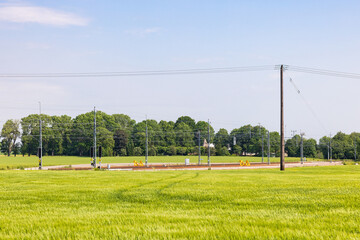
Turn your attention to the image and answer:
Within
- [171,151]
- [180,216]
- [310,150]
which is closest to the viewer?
[180,216]

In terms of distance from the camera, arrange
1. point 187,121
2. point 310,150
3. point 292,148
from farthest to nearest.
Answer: point 187,121 → point 292,148 → point 310,150

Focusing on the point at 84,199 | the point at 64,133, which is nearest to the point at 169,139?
the point at 64,133

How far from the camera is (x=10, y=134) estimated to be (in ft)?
438

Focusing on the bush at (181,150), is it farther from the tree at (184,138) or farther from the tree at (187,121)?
the tree at (187,121)

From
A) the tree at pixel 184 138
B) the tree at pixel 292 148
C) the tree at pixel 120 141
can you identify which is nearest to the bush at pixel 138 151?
the tree at pixel 120 141

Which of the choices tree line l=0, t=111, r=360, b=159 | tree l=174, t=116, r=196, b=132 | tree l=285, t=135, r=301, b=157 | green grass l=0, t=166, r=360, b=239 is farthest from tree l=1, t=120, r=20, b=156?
green grass l=0, t=166, r=360, b=239

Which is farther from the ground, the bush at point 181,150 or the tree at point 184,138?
the tree at point 184,138

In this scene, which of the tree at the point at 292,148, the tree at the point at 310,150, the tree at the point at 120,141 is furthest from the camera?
the tree at the point at 292,148

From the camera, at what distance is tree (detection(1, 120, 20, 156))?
13250 cm

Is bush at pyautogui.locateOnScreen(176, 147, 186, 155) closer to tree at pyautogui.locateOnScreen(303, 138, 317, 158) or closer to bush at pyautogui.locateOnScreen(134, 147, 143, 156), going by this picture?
bush at pyautogui.locateOnScreen(134, 147, 143, 156)

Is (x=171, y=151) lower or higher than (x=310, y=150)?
higher

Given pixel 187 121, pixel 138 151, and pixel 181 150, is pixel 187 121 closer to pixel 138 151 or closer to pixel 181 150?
pixel 181 150

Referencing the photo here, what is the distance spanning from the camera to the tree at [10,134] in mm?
132500

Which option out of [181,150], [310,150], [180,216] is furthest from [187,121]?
[180,216]
